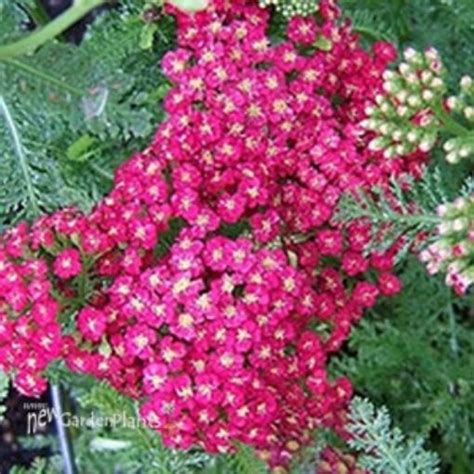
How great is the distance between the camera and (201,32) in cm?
137

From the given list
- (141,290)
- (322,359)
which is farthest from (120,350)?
(322,359)

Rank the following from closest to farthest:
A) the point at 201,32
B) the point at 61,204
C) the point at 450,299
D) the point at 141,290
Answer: the point at 141,290
the point at 201,32
the point at 61,204
the point at 450,299

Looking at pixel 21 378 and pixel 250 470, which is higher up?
pixel 21 378

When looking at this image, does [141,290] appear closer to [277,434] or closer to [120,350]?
[120,350]

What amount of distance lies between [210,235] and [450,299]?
61cm

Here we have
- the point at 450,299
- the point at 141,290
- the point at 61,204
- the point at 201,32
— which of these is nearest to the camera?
the point at 141,290

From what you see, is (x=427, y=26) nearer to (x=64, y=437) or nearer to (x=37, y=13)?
(x=37, y=13)

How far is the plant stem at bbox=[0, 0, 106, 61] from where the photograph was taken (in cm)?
122

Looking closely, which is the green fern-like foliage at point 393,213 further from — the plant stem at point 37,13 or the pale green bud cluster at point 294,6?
the plant stem at point 37,13

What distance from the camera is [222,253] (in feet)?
4.19

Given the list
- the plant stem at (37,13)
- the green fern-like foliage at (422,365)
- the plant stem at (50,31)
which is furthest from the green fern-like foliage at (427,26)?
the plant stem at (50,31)

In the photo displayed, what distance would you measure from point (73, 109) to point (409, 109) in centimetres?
34

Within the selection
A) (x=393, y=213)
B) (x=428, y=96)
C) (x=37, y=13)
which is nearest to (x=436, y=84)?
(x=428, y=96)

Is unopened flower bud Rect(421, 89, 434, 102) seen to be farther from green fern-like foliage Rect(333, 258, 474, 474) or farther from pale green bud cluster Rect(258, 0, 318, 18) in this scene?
green fern-like foliage Rect(333, 258, 474, 474)
